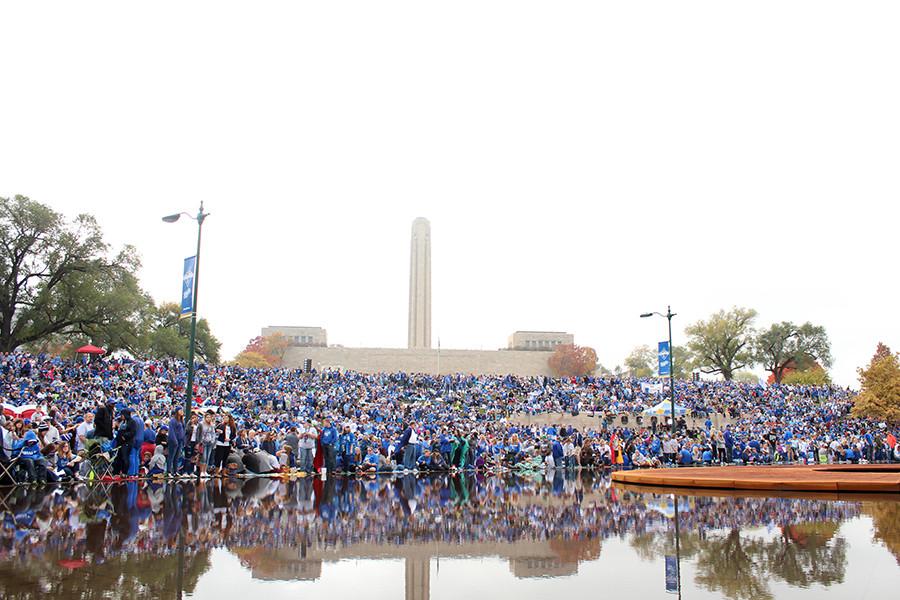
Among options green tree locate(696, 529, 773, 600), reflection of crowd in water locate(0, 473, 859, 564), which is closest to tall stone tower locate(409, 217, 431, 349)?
reflection of crowd in water locate(0, 473, 859, 564)

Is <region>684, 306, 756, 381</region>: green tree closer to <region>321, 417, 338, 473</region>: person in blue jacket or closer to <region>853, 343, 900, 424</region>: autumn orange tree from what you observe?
<region>853, 343, 900, 424</region>: autumn orange tree

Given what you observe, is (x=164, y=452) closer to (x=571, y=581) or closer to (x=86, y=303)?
(x=571, y=581)

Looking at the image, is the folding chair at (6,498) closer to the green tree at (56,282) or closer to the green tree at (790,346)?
the green tree at (56,282)

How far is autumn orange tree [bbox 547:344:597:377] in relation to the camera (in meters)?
91.4

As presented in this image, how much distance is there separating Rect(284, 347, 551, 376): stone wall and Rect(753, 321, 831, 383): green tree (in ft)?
91.3

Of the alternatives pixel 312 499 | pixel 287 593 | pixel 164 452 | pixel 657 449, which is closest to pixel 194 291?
pixel 164 452

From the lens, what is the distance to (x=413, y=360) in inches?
3383

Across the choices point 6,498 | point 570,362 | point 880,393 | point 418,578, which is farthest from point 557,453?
point 570,362

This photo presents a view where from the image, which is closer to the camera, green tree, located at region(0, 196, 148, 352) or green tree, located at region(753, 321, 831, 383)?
green tree, located at region(0, 196, 148, 352)

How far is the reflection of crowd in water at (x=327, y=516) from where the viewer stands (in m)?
7.37

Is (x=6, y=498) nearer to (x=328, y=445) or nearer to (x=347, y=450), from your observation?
(x=328, y=445)

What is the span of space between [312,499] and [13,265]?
41085 mm

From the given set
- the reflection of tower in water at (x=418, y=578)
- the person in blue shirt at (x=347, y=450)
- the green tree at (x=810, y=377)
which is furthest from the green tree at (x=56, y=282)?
the green tree at (x=810, y=377)

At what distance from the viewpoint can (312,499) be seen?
12.4 metres
